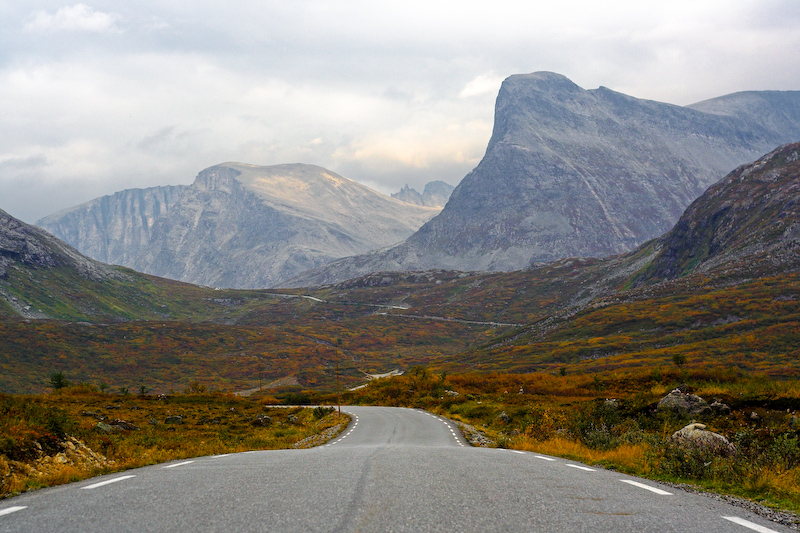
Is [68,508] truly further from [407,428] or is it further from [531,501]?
[407,428]

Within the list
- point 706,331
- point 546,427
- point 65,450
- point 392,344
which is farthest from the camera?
point 392,344

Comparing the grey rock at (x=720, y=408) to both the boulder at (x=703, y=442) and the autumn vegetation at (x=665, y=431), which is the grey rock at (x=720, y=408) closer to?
the autumn vegetation at (x=665, y=431)

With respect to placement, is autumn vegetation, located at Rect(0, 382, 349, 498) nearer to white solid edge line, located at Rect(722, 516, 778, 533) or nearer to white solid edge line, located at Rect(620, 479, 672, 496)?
white solid edge line, located at Rect(620, 479, 672, 496)

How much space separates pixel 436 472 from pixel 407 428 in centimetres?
2462

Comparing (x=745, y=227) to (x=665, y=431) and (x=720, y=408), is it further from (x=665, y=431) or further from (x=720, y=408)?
(x=665, y=431)

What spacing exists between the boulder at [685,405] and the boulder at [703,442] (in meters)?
6.30

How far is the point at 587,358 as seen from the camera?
9644 cm

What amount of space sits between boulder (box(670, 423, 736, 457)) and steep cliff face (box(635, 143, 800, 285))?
12634 centimetres

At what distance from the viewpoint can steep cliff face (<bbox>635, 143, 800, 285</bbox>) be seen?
127562 millimetres

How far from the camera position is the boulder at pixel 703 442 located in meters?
13.7

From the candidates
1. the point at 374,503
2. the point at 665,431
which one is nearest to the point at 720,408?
the point at 665,431

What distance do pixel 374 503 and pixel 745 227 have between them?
171 metres

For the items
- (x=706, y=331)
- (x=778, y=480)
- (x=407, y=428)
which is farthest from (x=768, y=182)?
(x=778, y=480)

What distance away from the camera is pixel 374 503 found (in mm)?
8062
